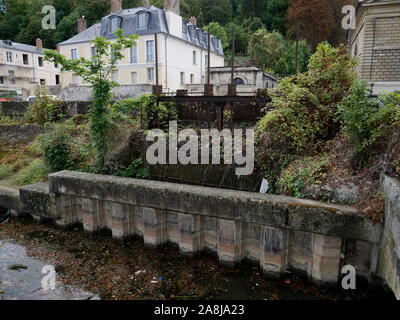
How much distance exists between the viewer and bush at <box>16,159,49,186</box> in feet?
34.6

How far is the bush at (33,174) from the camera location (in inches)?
415

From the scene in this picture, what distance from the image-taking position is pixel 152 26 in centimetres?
2933

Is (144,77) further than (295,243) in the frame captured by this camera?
Yes

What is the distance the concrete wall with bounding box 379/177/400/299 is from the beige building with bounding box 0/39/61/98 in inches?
1947

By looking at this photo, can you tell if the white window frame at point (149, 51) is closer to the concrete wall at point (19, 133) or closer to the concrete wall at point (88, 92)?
the concrete wall at point (88, 92)

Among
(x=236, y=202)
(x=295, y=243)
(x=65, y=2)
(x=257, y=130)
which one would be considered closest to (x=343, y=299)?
(x=295, y=243)

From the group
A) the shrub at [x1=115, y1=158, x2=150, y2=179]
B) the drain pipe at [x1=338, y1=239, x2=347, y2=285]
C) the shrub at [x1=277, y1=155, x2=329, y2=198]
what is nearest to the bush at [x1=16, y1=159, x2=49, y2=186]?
the shrub at [x1=115, y1=158, x2=150, y2=179]

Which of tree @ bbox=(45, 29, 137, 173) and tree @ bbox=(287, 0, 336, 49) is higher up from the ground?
tree @ bbox=(287, 0, 336, 49)

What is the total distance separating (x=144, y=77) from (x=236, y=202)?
2721 cm

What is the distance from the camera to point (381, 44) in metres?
14.1

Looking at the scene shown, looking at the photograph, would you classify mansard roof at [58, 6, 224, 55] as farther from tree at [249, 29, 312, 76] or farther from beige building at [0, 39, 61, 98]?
beige building at [0, 39, 61, 98]

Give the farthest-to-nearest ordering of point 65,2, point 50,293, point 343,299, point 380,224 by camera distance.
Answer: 1. point 65,2
2. point 50,293
3. point 343,299
4. point 380,224

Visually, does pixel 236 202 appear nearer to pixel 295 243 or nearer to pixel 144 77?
pixel 295 243

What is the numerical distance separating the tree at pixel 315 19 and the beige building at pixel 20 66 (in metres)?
37.7
